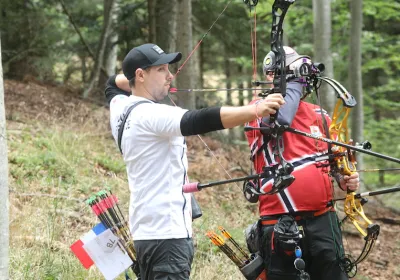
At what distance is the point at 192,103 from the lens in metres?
9.56

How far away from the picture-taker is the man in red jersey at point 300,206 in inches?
130

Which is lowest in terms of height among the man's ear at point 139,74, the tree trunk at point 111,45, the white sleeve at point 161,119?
the white sleeve at point 161,119

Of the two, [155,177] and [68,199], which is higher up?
[155,177]

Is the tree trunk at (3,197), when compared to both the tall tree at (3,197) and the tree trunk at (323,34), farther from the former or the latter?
the tree trunk at (323,34)

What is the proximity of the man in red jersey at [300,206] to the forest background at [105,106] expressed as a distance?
2.21 ft

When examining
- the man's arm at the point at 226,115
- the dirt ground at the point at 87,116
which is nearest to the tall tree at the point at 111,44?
the dirt ground at the point at 87,116

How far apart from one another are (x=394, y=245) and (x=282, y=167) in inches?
188

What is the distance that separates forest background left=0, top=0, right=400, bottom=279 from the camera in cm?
524

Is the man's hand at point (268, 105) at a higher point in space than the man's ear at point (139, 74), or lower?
lower

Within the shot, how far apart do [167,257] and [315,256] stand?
1.00m

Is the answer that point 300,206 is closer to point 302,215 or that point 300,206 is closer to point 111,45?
point 302,215

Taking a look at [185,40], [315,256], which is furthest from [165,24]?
[315,256]

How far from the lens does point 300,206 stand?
3318 millimetres

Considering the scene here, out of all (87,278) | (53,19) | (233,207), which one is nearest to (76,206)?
(87,278)
